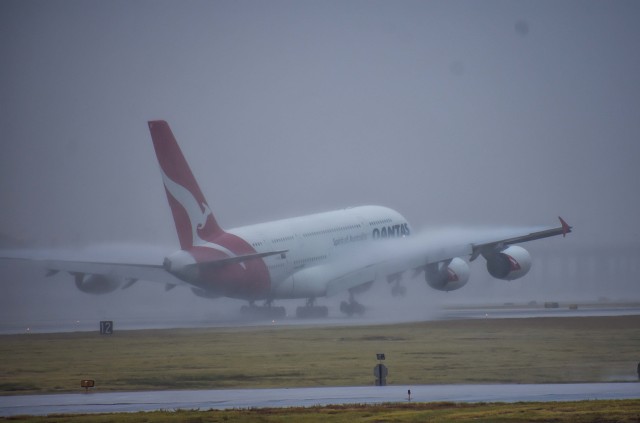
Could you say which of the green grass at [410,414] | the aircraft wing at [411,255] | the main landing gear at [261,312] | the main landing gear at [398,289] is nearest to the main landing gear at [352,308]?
the aircraft wing at [411,255]

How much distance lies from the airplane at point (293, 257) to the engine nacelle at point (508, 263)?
0.08m

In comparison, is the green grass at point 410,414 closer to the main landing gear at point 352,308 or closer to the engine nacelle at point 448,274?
the engine nacelle at point 448,274

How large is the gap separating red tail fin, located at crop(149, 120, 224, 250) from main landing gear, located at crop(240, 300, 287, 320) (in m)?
10.6

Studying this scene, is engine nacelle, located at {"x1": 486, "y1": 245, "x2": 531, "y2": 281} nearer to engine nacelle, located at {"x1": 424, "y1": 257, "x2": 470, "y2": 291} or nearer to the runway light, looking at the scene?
engine nacelle, located at {"x1": 424, "y1": 257, "x2": 470, "y2": 291}

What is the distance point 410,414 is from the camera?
35.1 meters

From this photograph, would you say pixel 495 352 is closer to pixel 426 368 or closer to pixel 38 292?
pixel 426 368

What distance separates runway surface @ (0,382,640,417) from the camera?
3831cm

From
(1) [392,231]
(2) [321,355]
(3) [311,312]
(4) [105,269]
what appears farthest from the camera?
(1) [392,231]

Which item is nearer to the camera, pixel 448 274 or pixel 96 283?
pixel 96 283

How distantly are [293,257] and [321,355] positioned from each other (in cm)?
3514

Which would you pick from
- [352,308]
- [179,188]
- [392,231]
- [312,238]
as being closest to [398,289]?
[392,231]

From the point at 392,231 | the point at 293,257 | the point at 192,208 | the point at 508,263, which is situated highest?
the point at 392,231

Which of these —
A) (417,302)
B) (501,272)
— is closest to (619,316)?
(501,272)

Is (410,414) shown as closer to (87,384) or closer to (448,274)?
(87,384)
